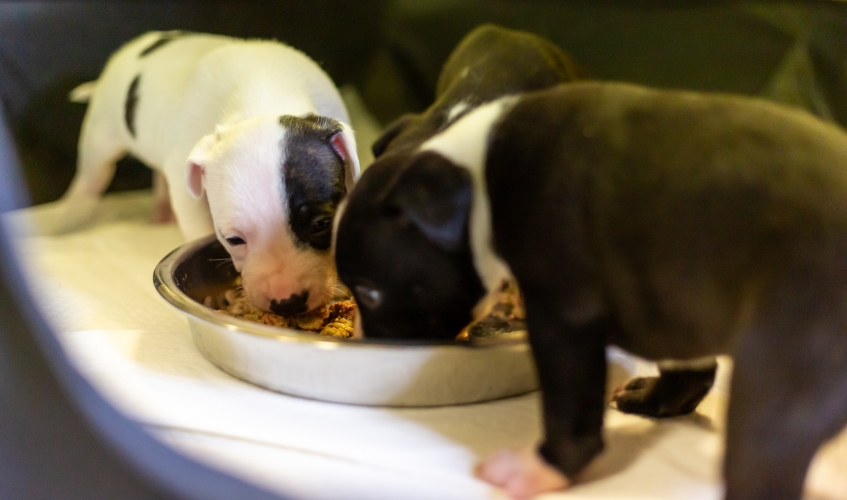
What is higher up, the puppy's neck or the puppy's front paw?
the puppy's neck

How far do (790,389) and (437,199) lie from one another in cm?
59

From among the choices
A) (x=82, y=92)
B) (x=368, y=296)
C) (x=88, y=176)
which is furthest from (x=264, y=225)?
(x=82, y=92)

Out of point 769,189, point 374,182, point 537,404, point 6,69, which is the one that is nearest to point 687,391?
point 537,404

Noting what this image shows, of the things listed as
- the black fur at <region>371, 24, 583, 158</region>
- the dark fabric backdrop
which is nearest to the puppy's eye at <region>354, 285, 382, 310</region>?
the black fur at <region>371, 24, 583, 158</region>

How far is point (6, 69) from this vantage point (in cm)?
288

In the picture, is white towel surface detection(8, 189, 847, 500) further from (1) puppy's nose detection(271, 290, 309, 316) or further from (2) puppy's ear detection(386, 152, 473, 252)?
(2) puppy's ear detection(386, 152, 473, 252)

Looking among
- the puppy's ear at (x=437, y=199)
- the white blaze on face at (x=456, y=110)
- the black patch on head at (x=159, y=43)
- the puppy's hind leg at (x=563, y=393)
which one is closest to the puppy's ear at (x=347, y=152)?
the white blaze on face at (x=456, y=110)

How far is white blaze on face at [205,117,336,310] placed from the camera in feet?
5.53

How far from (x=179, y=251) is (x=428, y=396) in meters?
0.87

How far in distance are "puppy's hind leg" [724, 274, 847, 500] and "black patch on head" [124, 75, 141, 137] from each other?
7.57 ft

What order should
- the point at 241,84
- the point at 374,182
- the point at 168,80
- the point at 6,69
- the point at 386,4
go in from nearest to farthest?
the point at 374,182 < the point at 241,84 < the point at 168,80 < the point at 6,69 < the point at 386,4

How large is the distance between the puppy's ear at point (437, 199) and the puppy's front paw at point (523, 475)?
0.37 metres

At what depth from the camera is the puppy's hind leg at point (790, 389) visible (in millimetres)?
956

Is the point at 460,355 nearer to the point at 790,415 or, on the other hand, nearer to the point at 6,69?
the point at 790,415
